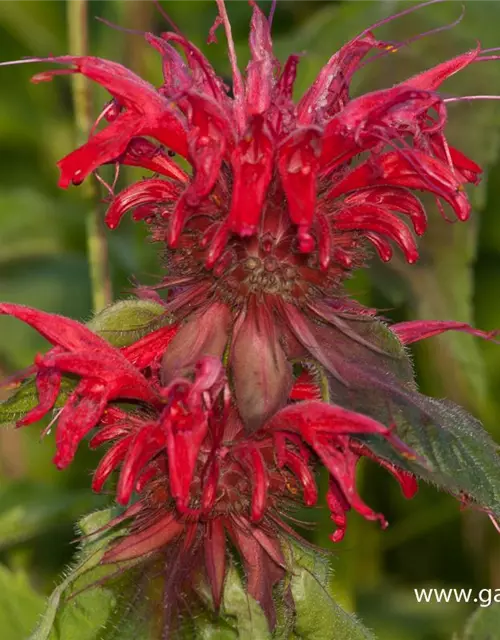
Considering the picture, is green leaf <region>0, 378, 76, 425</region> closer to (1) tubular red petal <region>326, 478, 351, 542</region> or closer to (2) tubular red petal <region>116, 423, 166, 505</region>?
(2) tubular red petal <region>116, 423, 166, 505</region>

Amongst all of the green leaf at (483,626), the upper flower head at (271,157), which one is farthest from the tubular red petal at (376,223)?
the green leaf at (483,626)

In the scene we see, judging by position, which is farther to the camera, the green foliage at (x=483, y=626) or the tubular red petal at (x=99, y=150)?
the green foliage at (x=483, y=626)

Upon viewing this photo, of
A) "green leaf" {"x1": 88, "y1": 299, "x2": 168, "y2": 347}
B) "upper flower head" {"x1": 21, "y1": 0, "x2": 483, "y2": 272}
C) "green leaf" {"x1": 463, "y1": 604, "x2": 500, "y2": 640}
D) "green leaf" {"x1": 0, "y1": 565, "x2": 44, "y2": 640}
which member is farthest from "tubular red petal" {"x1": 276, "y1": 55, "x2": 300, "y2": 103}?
"green leaf" {"x1": 0, "y1": 565, "x2": 44, "y2": 640}

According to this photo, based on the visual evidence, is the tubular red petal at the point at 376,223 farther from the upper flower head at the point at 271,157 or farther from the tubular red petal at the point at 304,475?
the tubular red petal at the point at 304,475

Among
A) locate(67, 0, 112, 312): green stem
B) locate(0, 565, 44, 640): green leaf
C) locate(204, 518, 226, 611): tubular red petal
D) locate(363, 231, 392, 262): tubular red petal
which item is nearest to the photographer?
locate(204, 518, 226, 611): tubular red petal

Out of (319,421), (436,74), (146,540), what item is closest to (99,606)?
(146,540)

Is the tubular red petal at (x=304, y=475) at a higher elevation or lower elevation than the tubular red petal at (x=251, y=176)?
lower

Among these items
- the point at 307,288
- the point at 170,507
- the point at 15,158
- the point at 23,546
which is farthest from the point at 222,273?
the point at 15,158
